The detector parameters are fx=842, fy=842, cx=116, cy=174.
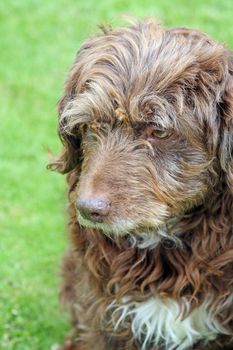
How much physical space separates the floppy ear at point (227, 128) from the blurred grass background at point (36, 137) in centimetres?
89

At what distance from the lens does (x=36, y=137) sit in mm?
7160

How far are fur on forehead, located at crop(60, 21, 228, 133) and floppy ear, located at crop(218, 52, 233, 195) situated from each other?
4 cm

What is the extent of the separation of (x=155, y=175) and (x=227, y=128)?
38cm

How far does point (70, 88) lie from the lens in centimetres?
400

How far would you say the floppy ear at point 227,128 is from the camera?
146 inches

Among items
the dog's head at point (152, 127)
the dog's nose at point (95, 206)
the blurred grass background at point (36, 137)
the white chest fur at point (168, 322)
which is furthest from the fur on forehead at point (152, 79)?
the white chest fur at point (168, 322)

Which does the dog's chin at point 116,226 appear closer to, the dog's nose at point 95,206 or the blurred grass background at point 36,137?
the dog's nose at point 95,206

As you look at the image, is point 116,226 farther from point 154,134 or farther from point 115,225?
point 154,134

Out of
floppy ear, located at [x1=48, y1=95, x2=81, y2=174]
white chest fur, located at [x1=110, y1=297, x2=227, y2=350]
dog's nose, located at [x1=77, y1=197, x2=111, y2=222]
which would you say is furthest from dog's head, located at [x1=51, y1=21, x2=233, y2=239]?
white chest fur, located at [x1=110, y1=297, x2=227, y2=350]

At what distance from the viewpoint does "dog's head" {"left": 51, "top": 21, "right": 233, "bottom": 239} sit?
363cm

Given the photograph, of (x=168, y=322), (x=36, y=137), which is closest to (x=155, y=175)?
(x=168, y=322)

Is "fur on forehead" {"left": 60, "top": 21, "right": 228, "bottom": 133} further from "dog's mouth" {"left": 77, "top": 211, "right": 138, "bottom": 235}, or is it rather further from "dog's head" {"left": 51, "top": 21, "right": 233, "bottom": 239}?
"dog's mouth" {"left": 77, "top": 211, "right": 138, "bottom": 235}

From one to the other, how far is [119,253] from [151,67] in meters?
1.04

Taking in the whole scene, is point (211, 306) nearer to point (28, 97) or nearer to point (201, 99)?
point (201, 99)
